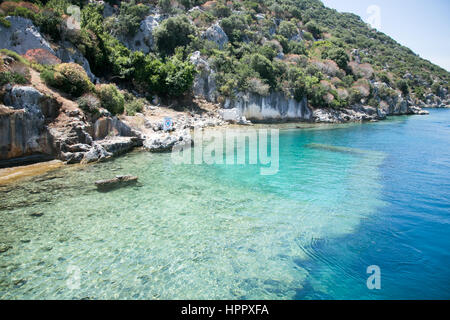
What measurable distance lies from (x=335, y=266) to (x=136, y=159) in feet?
45.0

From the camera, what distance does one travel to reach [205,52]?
38.4 meters

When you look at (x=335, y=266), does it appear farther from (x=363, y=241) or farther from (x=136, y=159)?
(x=136, y=159)

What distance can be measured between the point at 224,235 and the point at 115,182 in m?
6.88

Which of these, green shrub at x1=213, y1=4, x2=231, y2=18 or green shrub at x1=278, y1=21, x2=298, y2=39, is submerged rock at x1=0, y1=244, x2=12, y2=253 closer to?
green shrub at x1=213, y1=4, x2=231, y2=18

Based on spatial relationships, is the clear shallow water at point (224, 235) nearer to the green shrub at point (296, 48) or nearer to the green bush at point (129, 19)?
the green bush at point (129, 19)

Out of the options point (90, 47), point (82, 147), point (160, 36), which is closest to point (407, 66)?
point (160, 36)

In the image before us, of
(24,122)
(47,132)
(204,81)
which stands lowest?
(47,132)

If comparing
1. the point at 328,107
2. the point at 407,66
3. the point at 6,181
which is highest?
the point at 407,66

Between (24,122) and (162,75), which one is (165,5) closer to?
(162,75)

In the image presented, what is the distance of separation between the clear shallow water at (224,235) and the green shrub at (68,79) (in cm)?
697

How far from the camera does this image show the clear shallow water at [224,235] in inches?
236

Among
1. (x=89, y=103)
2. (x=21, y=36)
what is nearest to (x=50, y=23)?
(x=21, y=36)
